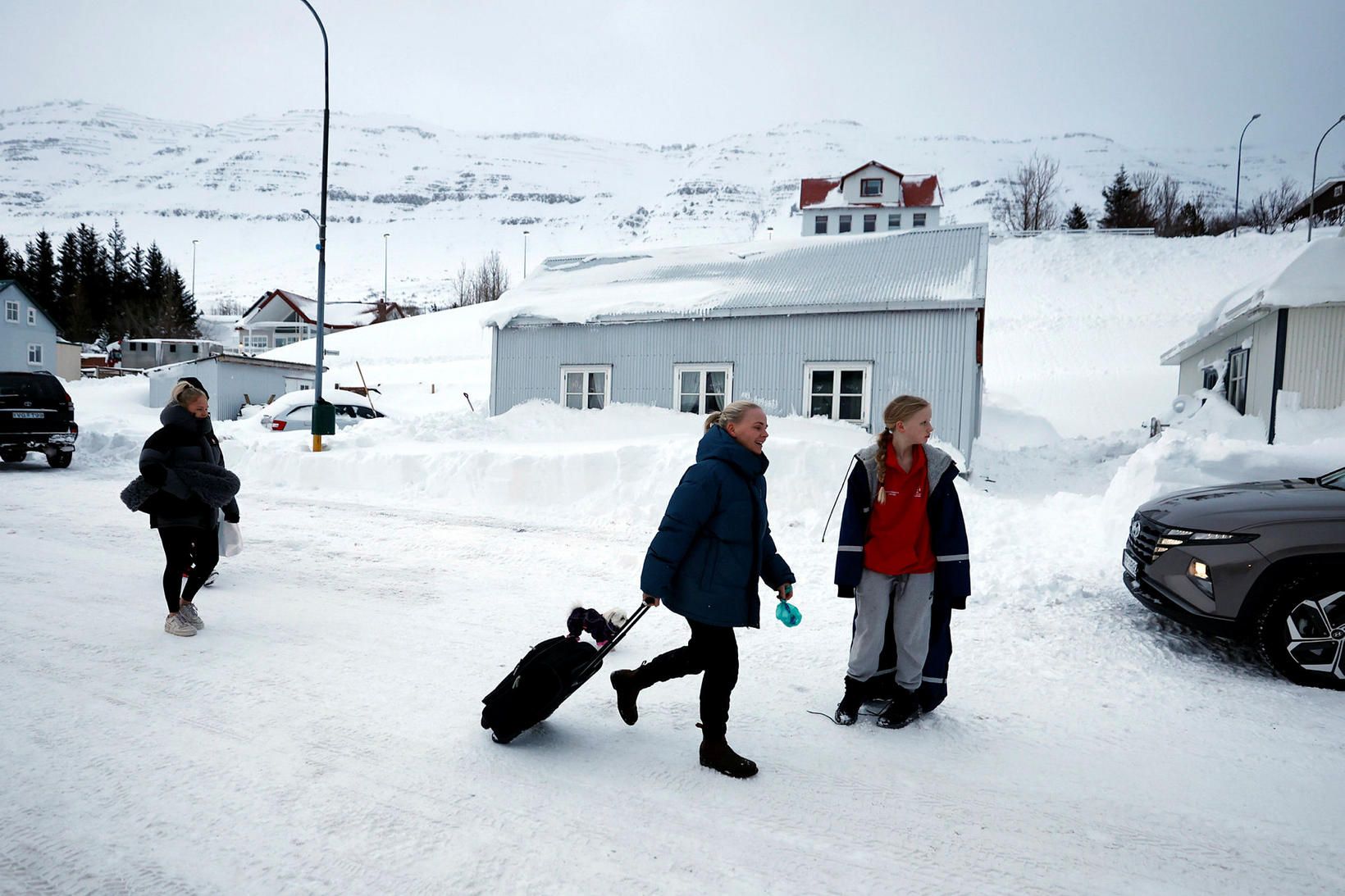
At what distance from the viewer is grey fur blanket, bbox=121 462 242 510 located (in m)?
5.06

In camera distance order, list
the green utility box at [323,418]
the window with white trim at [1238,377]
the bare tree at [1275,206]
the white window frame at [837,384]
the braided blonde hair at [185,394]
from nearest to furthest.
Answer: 1. the braided blonde hair at [185,394]
2. the green utility box at [323,418]
3. the white window frame at [837,384]
4. the window with white trim at [1238,377]
5. the bare tree at [1275,206]

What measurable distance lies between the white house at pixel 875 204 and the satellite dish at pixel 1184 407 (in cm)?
4295

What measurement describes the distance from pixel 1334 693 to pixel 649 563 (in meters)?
4.25

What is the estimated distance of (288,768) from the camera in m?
3.30

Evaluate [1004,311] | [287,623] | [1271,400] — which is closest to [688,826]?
[287,623]

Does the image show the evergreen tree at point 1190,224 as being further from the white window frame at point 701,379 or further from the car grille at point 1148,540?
the car grille at point 1148,540

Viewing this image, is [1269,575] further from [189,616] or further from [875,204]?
[875,204]

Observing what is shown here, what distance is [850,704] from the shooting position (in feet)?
13.2

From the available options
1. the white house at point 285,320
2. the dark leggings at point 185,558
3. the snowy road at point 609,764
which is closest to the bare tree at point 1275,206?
the snowy road at point 609,764

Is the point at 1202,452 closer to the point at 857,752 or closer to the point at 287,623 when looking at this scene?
the point at 857,752

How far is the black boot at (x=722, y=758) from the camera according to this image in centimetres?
338

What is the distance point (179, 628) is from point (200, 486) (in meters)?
0.96

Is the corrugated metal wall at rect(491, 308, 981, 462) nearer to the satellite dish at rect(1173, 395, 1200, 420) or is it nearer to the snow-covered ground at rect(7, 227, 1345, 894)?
the snow-covered ground at rect(7, 227, 1345, 894)

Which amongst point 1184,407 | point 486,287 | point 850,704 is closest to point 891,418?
point 850,704
